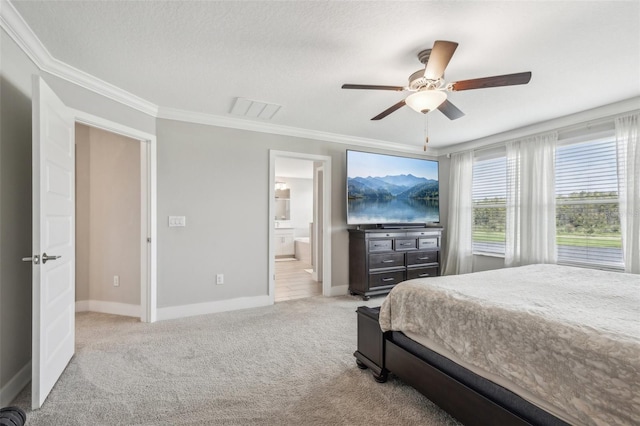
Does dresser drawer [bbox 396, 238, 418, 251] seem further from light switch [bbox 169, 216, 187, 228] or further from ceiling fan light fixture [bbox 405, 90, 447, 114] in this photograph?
light switch [bbox 169, 216, 187, 228]

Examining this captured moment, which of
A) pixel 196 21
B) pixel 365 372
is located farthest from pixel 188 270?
pixel 196 21

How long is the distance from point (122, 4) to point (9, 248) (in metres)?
1.67

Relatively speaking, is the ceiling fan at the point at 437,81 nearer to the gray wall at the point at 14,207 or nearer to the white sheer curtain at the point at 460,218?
the gray wall at the point at 14,207

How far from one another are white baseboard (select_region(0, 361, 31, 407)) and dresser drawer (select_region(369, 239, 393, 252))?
345cm

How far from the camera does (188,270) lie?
11.3 feet

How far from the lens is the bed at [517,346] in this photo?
3.42 ft

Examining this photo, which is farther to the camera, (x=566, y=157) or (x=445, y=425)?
(x=566, y=157)

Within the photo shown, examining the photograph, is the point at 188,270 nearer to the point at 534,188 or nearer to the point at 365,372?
the point at 365,372

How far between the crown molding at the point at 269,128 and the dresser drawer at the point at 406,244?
5.13ft

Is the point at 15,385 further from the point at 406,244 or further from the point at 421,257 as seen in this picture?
the point at 421,257

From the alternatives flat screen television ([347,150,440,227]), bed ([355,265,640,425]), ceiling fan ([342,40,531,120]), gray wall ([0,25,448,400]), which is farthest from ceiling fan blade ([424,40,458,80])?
gray wall ([0,25,448,400])

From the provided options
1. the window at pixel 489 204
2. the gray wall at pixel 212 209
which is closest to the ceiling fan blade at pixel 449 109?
the gray wall at pixel 212 209

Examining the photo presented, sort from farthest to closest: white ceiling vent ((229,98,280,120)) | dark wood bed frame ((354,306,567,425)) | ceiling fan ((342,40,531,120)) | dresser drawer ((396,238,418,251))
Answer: dresser drawer ((396,238,418,251)) < white ceiling vent ((229,98,280,120)) < ceiling fan ((342,40,531,120)) < dark wood bed frame ((354,306,567,425))

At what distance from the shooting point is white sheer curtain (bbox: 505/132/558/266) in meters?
3.63
